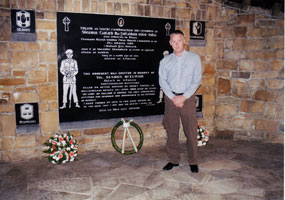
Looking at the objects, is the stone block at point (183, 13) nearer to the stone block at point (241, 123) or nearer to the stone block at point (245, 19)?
the stone block at point (245, 19)

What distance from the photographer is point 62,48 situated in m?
4.68

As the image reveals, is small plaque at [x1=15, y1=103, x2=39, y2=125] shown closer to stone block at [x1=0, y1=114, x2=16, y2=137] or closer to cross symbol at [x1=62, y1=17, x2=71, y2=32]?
stone block at [x1=0, y1=114, x2=16, y2=137]

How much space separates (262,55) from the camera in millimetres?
5570

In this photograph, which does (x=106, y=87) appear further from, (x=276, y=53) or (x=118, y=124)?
(x=276, y=53)

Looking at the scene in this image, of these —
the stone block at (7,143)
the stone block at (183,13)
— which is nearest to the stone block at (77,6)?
the stone block at (183,13)

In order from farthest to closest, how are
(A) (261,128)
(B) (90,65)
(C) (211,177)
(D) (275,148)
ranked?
(A) (261,128) < (D) (275,148) < (B) (90,65) < (C) (211,177)

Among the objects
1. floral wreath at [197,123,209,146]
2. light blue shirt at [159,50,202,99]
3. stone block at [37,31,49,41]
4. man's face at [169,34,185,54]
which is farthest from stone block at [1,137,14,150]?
floral wreath at [197,123,209,146]

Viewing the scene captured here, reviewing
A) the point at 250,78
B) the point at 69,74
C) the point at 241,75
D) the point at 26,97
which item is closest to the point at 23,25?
the point at 69,74

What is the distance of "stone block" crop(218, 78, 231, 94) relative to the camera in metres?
5.91

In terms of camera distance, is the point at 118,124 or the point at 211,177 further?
the point at 118,124

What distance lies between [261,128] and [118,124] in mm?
2865

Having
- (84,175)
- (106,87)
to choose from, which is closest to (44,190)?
(84,175)

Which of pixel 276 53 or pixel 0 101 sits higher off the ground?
pixel 276 53

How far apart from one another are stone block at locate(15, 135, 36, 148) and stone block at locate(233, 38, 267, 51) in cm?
422
